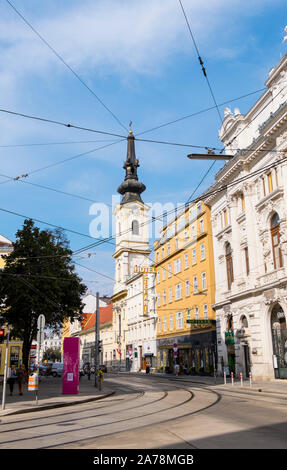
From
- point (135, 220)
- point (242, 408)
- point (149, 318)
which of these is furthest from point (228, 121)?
point (135, 220)

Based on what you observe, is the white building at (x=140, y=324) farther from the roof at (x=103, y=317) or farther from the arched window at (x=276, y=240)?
the arched window at (x=276, y=240)

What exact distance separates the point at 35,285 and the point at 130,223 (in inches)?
2161

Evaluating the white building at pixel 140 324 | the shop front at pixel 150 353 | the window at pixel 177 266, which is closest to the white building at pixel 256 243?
the window at pixel 177 266

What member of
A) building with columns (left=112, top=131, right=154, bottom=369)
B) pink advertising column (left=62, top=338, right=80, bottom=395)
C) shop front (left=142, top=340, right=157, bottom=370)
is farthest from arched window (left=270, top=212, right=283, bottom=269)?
building with columns (left=112, top=131, right=154, bottom=369)

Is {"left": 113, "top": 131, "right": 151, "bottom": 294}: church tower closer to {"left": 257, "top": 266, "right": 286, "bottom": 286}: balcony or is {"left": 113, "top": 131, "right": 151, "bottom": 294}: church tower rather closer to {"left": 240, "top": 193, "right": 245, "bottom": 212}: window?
{"left": 240, "top": 193, "right": 245, "bottom": 212}: window

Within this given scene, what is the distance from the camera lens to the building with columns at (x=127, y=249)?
78.0m

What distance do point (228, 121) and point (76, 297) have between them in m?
19.7

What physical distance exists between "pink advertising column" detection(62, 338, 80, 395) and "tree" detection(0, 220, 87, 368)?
9.90 meters

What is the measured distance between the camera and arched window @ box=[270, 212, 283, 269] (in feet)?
99.1

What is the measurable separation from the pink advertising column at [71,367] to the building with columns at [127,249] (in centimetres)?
5209

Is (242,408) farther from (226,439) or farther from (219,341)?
(219,341)

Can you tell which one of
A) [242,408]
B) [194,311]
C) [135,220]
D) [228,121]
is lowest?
[242,408]

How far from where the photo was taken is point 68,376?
22.8 m
